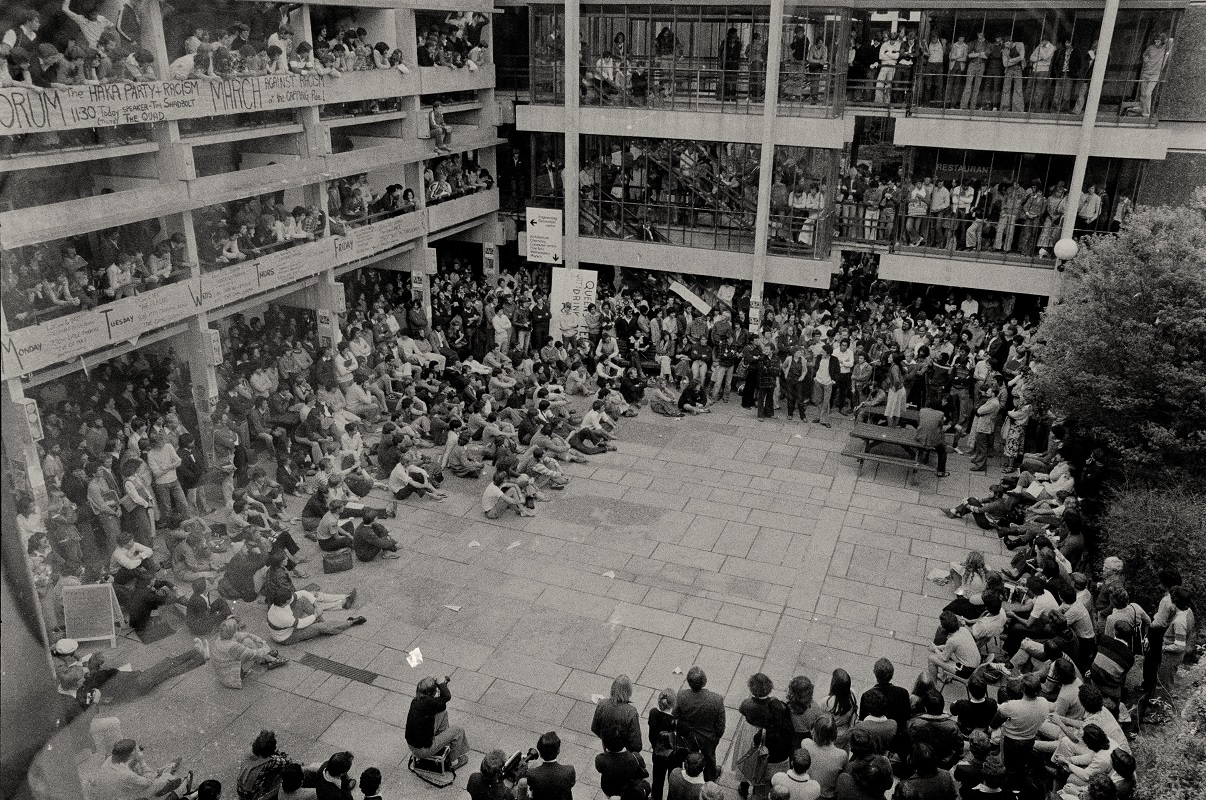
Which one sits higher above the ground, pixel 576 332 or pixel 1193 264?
pixel 1193 264

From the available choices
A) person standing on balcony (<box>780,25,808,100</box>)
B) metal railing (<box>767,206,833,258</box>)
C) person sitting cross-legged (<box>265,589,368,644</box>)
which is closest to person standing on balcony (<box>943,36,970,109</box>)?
person standing on balcony (<box>780,25,808,100</box>)

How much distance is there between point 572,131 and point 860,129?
6934mm

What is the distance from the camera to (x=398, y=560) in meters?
Result: 12.6

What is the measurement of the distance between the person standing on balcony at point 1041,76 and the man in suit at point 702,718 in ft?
54.3

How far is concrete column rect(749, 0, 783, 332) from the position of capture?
2006cm

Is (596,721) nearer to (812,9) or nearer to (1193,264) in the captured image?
(1193,264)

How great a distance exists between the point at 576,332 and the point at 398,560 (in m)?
8.76

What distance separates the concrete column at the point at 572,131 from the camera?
21.7 meters

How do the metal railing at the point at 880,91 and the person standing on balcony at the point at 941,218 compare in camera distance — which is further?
the metal railing at the point at 880,91

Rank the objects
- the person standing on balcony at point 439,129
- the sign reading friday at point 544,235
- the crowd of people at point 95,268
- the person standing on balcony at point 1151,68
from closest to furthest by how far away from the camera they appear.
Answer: the crowd of people at point 95,268 → the person standing on balcony at point 1151,68 → the person standing on balcony at point 439,129 → the sign reading friday at point 544,235

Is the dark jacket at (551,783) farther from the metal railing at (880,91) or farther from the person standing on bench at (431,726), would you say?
the metal railing at (880,91)

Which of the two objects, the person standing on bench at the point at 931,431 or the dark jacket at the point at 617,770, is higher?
the dark jacket at the point at 617,770

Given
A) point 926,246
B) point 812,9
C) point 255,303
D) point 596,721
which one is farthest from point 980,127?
point 596,721

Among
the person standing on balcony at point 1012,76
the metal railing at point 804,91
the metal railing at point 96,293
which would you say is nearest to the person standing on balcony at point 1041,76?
the person standing on balcony at point 1012,76
